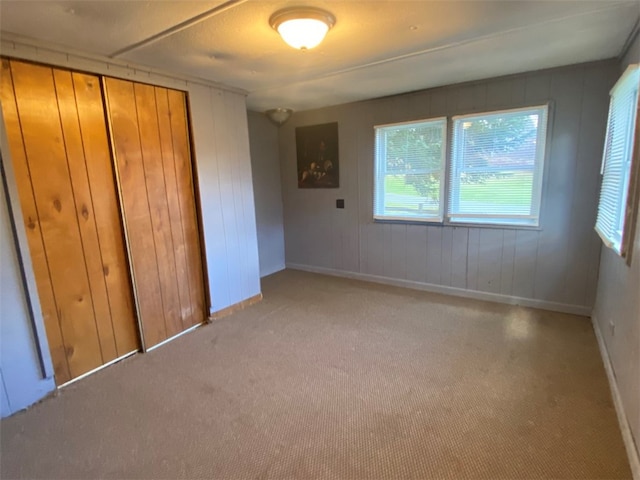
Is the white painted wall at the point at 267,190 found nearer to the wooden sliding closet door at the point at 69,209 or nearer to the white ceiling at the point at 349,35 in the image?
the white ceiling at the point at 349,35

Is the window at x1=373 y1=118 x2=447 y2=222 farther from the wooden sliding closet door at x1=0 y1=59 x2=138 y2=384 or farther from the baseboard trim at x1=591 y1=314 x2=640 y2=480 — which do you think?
the wooden sliding closet door at x1=0 y1=59 x2=138 y2=384

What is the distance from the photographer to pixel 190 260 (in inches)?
119

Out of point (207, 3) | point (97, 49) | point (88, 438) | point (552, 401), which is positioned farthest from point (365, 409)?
point (97, 49)

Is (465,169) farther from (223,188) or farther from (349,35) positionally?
(223,188)

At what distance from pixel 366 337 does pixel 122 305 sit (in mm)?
1941

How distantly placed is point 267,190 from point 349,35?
9.05ft

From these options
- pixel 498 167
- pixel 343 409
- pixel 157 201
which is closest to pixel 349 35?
pixel 157 201

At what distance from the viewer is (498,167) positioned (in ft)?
10.6

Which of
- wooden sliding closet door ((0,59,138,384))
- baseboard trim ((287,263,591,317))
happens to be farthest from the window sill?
wooden sliding closet door ((0,59,138,384))

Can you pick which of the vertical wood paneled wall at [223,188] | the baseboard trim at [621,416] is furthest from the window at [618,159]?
the vertical wood paneled wall at [223,188]

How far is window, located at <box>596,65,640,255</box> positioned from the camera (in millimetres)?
1976

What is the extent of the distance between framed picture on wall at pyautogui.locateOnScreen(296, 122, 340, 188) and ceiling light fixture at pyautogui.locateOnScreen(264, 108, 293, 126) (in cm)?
23

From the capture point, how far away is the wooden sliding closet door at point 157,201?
2502 millimetres

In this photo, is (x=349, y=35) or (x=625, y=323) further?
(x=349, y=35)
